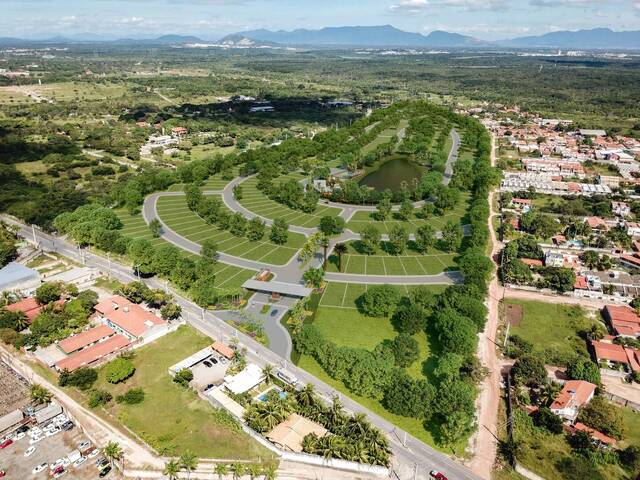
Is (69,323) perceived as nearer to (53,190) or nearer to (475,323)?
(475,323)

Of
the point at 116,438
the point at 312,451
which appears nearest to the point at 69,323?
the point at 116,438

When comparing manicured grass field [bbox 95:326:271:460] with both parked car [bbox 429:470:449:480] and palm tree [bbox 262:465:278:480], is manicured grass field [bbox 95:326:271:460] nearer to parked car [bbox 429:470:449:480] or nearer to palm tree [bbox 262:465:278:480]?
palm tree [bbox 262:465:278:480]

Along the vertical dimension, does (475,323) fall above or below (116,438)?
above

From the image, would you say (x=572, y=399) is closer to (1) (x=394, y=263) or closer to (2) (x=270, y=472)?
(2) (x=270, y=472)

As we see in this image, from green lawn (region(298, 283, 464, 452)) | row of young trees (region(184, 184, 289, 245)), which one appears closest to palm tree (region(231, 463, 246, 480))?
green lawn (region(298, 283, 464, 452))

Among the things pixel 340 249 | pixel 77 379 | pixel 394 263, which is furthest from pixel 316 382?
pixel 340 249

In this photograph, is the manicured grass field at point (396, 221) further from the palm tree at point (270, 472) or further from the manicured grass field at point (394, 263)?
the palm tree at point (270, 472)

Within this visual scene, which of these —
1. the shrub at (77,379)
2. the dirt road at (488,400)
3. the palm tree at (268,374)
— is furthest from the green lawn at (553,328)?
the shrub at (77,379)
